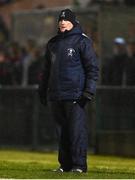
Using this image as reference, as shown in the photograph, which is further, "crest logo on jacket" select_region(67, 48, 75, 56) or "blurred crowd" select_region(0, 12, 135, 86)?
"blurred crowd" select_region(0, 12, 135, 86)

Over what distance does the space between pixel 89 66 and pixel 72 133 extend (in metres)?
0.87

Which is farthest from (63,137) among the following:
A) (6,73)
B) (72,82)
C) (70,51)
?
(6,73)

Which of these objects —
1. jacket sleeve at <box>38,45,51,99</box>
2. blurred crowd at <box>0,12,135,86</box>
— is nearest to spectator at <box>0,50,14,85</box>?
blurred crowd at <box>0,12,135,86</box>

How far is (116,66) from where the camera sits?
16.9m

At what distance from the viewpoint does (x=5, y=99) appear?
1839 cm

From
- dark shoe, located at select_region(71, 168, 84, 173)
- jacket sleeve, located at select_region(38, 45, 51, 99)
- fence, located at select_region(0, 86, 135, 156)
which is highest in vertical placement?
jacket sleeve, located at select_region(38, 45, 51, 99)

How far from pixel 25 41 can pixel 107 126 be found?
404 centimetres

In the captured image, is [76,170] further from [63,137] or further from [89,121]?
[89,121]

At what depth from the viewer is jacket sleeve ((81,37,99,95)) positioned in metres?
10.4

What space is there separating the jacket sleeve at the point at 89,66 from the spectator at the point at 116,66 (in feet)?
20.4

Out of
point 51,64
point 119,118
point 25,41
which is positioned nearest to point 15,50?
point 25,41

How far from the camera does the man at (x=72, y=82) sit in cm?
1056

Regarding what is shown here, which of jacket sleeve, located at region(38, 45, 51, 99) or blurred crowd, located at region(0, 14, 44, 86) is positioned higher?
jacket sleeve, located at region(38, 45, 51, 99)

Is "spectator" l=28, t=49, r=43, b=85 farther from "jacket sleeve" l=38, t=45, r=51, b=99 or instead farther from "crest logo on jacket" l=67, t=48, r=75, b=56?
"crest logo on jacket" l=67, t=48, r=75, b=56
